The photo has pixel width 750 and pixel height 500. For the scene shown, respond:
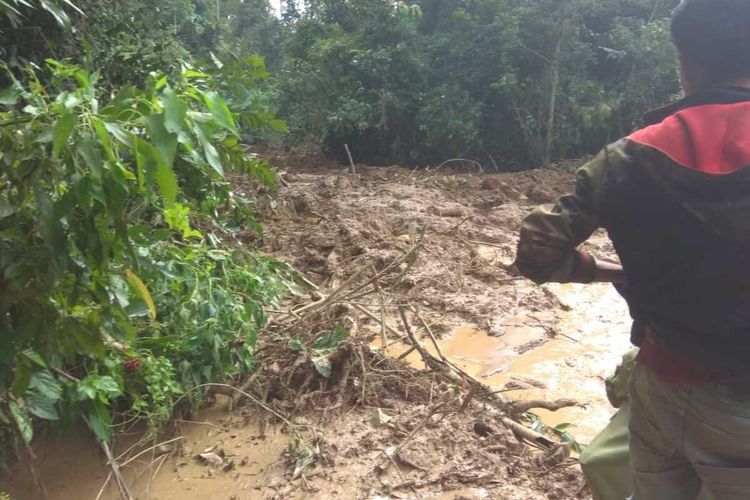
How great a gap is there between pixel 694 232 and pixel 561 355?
10.4 feet

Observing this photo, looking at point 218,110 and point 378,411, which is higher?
point 218,110

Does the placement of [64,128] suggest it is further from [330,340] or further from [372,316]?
[372,316]

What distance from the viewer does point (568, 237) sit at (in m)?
1.57

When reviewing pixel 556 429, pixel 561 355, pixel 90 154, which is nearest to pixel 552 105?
pixel 561 355

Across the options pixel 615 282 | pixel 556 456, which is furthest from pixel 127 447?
pixel 615 282

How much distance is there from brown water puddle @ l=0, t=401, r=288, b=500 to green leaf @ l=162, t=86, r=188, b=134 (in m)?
1.89

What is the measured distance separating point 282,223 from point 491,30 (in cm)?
598

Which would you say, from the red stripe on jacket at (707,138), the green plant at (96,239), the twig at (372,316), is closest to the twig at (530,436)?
the twig at (372,316)

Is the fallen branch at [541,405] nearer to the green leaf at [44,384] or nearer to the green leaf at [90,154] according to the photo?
the green leaf at [44,384]

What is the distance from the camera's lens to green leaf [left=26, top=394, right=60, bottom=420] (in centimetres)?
227

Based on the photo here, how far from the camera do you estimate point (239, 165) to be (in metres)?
3.17

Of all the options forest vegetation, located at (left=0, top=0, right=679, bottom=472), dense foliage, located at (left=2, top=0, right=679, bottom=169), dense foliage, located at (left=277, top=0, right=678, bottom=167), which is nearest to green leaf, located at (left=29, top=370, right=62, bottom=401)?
Result: forest vegetation, located at (left=0, top=0, right=679, bottom=472)

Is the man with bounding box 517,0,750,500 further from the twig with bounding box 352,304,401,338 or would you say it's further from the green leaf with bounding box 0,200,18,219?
the twig with bounding box 352,304,401,338

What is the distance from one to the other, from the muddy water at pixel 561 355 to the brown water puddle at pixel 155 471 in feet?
4.17
